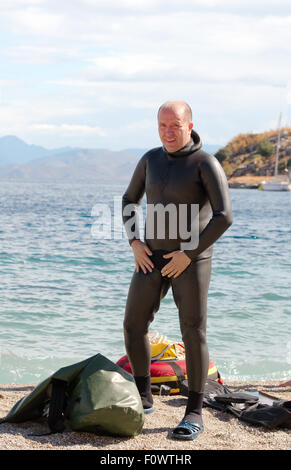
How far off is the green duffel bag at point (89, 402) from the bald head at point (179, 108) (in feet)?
4.90

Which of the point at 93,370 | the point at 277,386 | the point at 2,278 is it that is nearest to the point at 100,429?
the point at 93,370

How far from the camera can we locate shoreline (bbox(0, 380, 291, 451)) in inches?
133

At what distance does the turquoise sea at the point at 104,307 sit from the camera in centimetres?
698

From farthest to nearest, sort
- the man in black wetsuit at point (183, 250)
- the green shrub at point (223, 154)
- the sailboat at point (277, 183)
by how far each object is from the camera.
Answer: the green shrub at point (223, 154)
the sailboat at point (277, 183)
the man in black wetsuit at point (183, 250)

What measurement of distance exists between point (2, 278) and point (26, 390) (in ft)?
21.8

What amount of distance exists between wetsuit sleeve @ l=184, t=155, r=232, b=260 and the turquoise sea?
323 cm

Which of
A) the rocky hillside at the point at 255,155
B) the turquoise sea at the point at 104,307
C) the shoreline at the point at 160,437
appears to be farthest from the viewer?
the rocky hillside at the point at 255,155

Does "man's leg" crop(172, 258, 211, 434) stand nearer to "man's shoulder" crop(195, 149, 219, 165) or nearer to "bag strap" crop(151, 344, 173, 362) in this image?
"man's shoulder" crop(195, 149, 219, 165)

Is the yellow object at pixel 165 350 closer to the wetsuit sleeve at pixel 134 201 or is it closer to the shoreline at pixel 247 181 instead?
the wetsuit sleeve at pixel 134 201

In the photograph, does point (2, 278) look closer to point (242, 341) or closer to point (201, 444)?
point (242, 341)

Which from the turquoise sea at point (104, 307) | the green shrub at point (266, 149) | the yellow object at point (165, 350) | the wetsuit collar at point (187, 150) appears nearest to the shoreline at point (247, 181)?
the green shrub at point (266, 149)

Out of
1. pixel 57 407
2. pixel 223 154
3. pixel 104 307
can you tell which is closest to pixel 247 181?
pixel 223 154

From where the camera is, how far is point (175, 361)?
500 centimetres

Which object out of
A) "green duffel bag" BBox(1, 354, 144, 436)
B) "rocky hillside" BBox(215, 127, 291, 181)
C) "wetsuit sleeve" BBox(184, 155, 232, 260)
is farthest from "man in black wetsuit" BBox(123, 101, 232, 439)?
"rocky hillside" BBox(215, 127, 291, 181)
